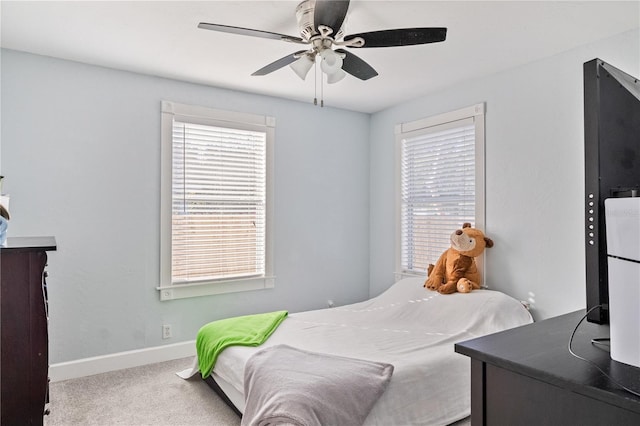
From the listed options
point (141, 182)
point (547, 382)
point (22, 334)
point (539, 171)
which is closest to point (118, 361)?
point (141, 182)

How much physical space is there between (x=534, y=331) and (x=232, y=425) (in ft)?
6.52

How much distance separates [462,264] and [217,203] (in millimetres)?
2287

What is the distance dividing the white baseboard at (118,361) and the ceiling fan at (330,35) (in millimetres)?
2633

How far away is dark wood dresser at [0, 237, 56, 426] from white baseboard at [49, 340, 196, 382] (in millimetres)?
1502

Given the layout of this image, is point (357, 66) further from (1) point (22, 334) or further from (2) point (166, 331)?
(2) point (166, 331)

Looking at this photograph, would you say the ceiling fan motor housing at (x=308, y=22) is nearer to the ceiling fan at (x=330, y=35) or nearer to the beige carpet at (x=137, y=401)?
the ceiling fan at (x=330, y=35)

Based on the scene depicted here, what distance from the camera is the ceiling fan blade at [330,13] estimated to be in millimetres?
1913

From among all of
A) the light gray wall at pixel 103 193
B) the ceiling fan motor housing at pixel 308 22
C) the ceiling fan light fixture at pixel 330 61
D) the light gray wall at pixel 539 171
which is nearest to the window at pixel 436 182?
the light gray wall at pixel 539 171

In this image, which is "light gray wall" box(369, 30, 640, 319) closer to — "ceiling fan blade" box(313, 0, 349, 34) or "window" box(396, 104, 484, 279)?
"window" box(396, 104, 484, 279)

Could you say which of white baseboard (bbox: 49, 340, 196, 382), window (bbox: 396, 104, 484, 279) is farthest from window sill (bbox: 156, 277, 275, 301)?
window (bbox: 396, 104, 484, 279)

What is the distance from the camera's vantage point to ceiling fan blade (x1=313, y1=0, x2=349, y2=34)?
1913 mm

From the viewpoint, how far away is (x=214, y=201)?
3.79 meters

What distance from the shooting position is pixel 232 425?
246 centimetres

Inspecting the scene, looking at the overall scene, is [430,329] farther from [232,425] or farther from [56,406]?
[56,406]
